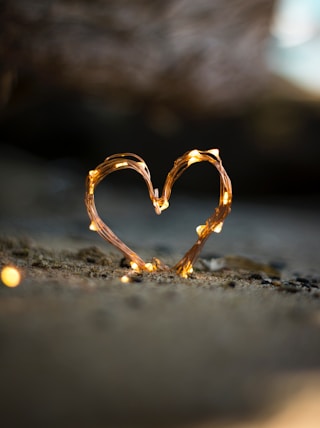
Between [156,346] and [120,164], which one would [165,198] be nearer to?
[120,164]

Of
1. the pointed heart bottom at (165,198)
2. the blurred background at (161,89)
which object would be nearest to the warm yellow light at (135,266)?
the pointed heart bottom at (165,198)

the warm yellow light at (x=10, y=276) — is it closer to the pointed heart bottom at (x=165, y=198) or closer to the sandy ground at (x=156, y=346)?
the sandy ground at (x=156, y=346)

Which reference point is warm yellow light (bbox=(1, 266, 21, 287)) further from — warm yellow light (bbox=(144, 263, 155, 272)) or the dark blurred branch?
the dark blurred branch

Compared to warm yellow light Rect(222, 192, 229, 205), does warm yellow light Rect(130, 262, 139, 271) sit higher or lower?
lower

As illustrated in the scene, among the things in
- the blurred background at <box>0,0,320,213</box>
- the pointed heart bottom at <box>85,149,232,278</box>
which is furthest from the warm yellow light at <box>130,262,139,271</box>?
the blurred background at <box>0,0,320,213</box>

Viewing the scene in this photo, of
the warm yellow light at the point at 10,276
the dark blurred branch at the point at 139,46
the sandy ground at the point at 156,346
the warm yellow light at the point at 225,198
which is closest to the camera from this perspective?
the sandy ground at the point at 156,346
